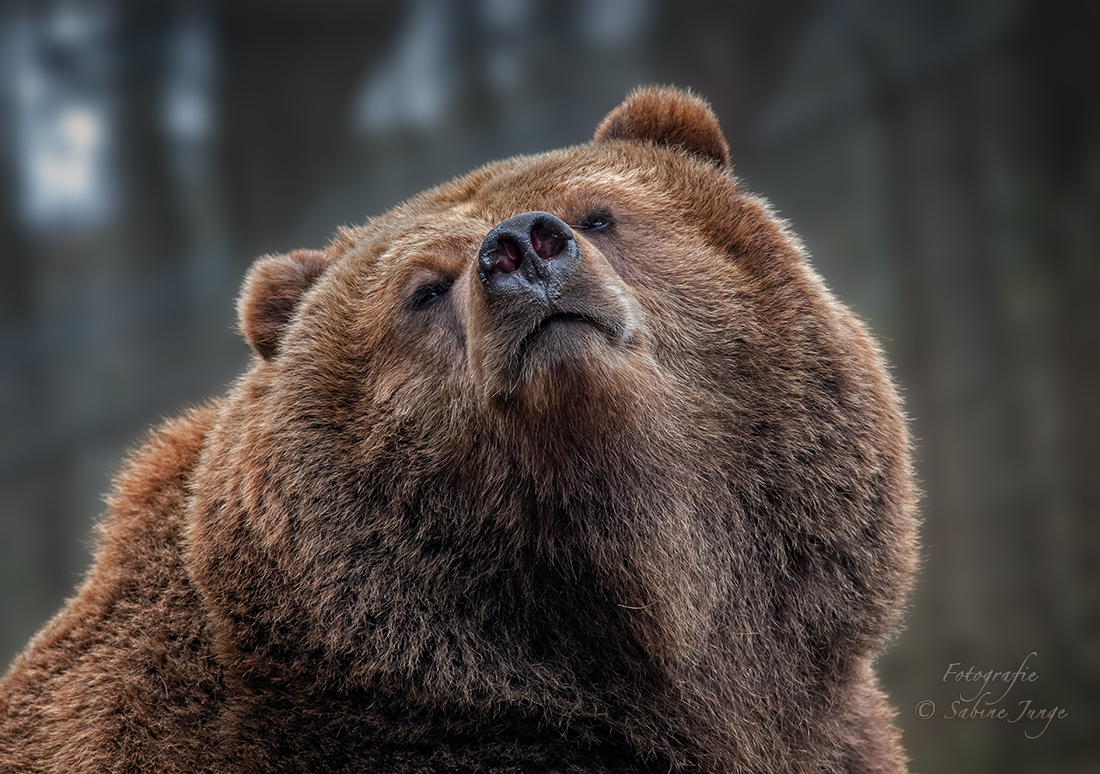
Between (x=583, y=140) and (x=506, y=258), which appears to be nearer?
(x=506, y=258)

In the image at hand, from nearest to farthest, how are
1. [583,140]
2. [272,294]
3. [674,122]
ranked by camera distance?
[272,294] → [674,122] → [583,140]

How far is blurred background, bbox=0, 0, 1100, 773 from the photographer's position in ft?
28.7

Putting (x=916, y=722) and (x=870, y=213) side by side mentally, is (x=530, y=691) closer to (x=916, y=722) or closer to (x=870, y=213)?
(x=916, y=722)

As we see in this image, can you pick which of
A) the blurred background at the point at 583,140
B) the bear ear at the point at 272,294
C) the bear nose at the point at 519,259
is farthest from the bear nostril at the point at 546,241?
the blurred background at the point at 583,140

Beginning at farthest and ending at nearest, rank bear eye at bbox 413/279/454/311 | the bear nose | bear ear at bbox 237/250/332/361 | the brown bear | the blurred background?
the blurred background < bear ear at bbox 237/250/332/361 < bear eye at bbox 413/279/454/311 < the brown bear < the bear nose

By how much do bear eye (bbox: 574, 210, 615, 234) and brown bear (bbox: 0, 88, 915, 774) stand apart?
1 centimetres

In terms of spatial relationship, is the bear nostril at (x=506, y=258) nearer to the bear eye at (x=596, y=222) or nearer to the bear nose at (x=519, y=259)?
the bear nose at (x=519, y=259)

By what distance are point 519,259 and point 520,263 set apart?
1 cm

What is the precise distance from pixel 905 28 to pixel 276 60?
653 centimetres

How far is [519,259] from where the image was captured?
2.47 metres

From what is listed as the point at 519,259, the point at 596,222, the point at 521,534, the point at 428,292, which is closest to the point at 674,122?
the point at 596,222

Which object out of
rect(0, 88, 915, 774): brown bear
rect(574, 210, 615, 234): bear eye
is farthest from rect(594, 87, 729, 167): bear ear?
rect(574, 210, 615, 234): bear eye

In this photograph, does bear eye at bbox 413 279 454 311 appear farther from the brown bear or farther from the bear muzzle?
the bear muzzle

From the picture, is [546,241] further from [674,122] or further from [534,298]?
[674,122]
